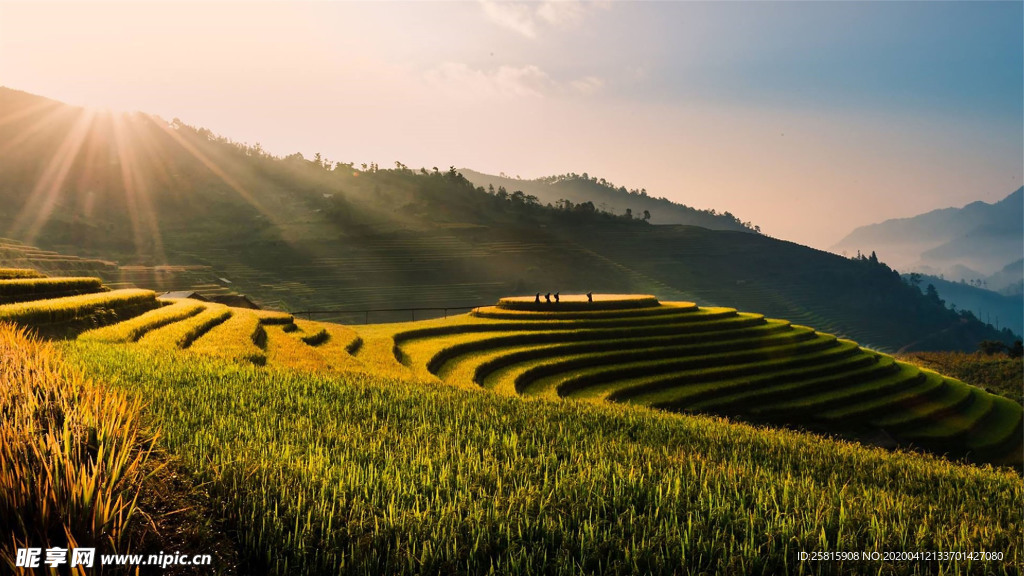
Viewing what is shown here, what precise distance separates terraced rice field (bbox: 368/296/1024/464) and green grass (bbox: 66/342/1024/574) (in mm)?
13072

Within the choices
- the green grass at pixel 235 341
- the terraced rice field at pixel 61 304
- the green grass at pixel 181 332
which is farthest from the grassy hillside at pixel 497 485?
the terraced rice field at pixel 61 304

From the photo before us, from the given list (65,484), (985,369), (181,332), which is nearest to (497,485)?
(65,484)

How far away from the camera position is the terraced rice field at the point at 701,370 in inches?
960

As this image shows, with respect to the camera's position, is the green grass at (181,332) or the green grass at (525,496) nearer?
the green grass at (525,496)

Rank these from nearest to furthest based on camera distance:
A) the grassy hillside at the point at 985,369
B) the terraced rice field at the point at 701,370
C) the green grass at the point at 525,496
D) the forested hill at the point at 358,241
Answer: the green grass at the point at 525,496, the terraced rice field at the point at 701,370, the grassy hillside at the point at 985,369, the forested hill at the point at 358,241

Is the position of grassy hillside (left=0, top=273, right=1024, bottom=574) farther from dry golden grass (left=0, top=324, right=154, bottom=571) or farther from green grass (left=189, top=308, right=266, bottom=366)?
green grass (left=189, top=308, right=266, bottom=366)

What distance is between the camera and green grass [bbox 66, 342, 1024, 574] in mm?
3861

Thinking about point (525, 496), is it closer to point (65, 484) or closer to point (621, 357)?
point (65, 484)

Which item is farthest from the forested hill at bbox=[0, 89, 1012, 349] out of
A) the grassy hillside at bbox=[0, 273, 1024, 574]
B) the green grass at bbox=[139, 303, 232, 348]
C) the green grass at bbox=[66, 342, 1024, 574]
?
the green grass at bbox=[66, 342, 1024, 574]

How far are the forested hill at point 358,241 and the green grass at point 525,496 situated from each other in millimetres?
63469

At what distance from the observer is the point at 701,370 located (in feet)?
89.9

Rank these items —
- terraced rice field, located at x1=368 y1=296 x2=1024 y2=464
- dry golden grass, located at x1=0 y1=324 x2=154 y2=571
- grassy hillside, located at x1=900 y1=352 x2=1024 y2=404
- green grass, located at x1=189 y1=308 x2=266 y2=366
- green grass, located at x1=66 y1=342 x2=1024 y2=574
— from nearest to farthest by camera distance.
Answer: dry golden grass, located at x1=0 y1=324 x2=154 y2=571 < green grass, located at x1=66 y1=342 x2=1024 y2=574 < green grass, located at x1=189 y1=308 x2=266 y2=366 < terraced rice field, located at x1=368 y1=296 x2=1024 y2=464 < grassy hillside, located at x1=900 y1=352 x2=1024 y2=404

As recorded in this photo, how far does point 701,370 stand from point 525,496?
24822 millimetres

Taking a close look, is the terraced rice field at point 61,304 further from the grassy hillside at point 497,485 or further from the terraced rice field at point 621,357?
the grassy hillside at point 497,485
